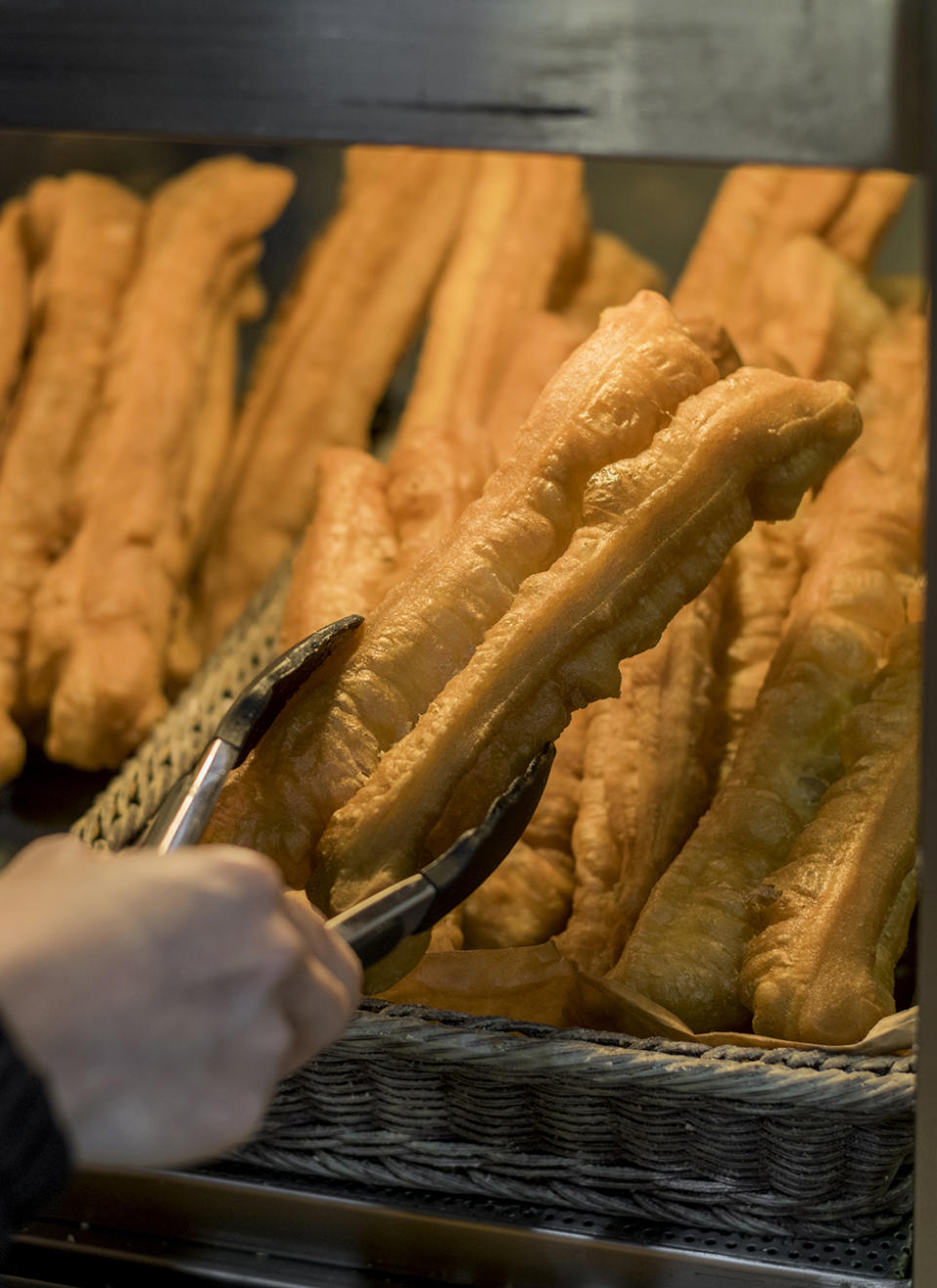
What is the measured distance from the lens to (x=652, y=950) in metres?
0.94

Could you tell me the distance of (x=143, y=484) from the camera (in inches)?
59.1

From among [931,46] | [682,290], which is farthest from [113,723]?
[931,46]

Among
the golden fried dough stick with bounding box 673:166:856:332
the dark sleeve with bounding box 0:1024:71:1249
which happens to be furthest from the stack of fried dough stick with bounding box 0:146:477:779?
the dark sleeve with bounding box 0:1024:71:1249

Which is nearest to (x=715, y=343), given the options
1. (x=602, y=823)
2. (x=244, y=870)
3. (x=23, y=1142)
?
(x=602, y=823)

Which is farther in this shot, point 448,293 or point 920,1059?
point 448,293

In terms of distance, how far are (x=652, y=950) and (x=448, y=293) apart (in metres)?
1.09

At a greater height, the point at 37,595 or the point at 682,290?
the point at 682,290

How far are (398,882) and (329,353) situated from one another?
1.16 meters

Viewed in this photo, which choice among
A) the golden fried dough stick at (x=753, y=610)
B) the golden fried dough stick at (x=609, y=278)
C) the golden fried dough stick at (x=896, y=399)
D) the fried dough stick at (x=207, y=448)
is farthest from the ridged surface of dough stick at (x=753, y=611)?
the fried dough stick at (x=207, y=448)

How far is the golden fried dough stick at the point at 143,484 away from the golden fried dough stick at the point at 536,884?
515mm

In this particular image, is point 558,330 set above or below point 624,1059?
above

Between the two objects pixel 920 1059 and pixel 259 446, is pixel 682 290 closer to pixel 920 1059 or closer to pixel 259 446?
pixel 259 446

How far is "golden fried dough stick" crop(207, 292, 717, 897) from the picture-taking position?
0.89 m

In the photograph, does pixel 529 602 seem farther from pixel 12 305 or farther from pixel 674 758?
pixel 12 305
